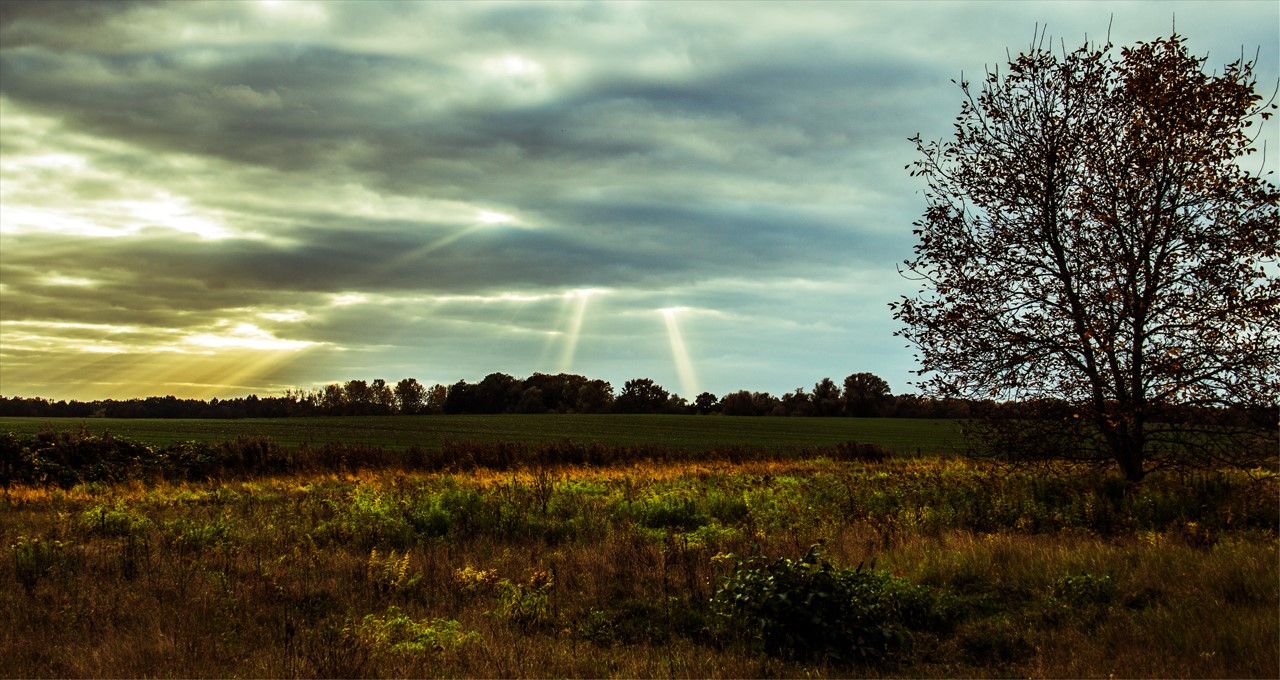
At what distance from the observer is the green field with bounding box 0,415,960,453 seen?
57938 millimetres

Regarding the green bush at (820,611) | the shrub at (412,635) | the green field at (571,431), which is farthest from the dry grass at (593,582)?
the green field at (571,431)

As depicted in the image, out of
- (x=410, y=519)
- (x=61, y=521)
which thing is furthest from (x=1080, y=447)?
(x=61, y=521)

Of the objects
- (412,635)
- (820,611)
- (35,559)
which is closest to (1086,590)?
(820,611)

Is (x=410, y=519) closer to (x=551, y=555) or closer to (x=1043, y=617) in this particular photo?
(x=551, y=555)

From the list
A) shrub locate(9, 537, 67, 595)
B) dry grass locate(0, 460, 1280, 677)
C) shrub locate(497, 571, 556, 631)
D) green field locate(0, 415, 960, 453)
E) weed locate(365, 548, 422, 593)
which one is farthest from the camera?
green field locate(0, 415, 960, 453)

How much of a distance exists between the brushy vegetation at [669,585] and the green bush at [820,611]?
0.03 meters

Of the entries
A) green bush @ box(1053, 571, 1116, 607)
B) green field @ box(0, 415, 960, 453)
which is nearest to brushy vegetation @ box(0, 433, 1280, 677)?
green bush @ box(1053, 571, 1116, 607)

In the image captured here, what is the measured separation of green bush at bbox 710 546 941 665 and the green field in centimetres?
4395

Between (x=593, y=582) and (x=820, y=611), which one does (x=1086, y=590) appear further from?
(x=593, y=582)

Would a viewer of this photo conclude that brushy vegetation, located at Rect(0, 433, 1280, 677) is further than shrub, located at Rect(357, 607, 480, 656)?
No

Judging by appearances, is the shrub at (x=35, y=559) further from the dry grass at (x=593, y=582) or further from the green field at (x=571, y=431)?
the green field at (x=571, y=431)

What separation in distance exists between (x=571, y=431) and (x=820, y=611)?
207 ft

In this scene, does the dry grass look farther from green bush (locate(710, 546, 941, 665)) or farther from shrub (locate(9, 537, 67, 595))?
green bush (locate(710, 546, 941, 665))

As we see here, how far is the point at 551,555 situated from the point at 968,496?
10.3m
